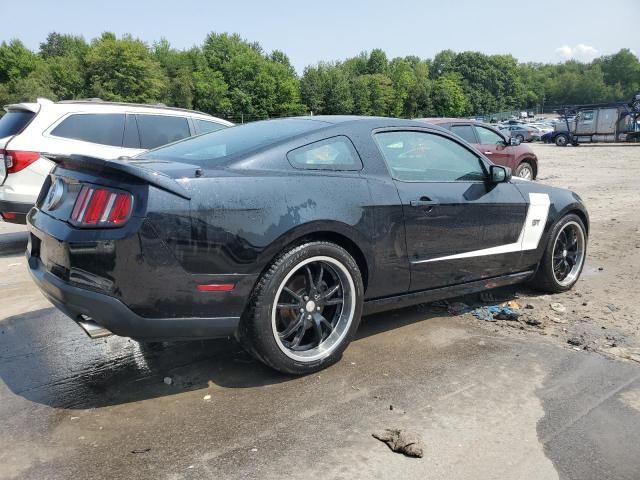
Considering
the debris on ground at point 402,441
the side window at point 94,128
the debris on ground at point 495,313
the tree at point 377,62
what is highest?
the tree at point 377,62

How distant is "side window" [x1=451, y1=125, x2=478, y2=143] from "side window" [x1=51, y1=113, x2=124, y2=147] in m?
6.66

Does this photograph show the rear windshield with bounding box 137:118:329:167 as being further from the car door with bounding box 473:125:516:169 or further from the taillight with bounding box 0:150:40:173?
the car door with bounding box 473:125:516:169

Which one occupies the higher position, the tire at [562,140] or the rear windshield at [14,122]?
the rear windshield at [14,122]

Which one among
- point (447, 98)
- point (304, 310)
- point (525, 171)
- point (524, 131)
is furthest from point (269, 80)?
point (304, 310)

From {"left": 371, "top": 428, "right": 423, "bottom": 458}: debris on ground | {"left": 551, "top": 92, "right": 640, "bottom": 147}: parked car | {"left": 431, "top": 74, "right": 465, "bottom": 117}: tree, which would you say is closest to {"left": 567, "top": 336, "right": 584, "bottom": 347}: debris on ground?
A: {"left": 371, "top": 428, "right": 423, "bottom": 458}: debris on ground

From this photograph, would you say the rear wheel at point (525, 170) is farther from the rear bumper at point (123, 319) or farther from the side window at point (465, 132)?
the rear bumper at point (123, 319)

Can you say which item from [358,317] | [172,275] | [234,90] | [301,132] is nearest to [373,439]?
[358,317]

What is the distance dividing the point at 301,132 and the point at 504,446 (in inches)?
86.7

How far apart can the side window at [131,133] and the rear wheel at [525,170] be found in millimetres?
8517

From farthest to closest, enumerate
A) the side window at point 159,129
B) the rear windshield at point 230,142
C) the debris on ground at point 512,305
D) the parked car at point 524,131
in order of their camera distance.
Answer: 1. the parked car at point 524,131
2. the side window at point 159,129
3. the debris on ground at point 512,305
4. the rear windshield at point 230,142

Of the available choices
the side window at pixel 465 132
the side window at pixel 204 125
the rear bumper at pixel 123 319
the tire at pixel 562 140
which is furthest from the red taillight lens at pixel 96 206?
the tire at pixel 562 140

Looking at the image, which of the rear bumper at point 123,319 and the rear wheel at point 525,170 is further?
the rear wheel at point 525,170

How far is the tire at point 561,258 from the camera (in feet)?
16.0

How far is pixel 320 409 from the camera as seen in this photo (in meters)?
2.96
